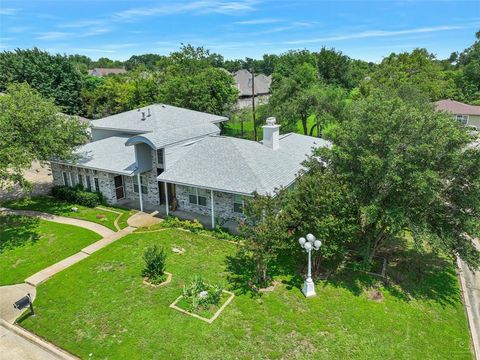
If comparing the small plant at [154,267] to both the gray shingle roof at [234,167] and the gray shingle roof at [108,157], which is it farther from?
the gray shingle roof at [108,157]

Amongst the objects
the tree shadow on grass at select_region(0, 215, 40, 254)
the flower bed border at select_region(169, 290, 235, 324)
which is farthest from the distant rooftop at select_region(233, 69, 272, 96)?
the flower bed border at select_region(169, 290, 235, 324)

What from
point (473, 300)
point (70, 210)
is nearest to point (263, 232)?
point (473, 300)

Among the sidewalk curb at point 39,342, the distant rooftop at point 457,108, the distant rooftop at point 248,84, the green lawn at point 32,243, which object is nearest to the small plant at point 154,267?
the sidewalk curb at point 39,342

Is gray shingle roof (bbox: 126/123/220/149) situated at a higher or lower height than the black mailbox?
higher

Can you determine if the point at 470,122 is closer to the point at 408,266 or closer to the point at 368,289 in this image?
the point at 408,266

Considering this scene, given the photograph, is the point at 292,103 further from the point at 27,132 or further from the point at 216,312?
the point at 216,312

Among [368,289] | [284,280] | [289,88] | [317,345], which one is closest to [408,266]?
[368,289]

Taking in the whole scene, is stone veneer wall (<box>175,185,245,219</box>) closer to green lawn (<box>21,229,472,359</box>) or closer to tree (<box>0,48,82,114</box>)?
green lawn (<box>21,229,472,359</box>)
